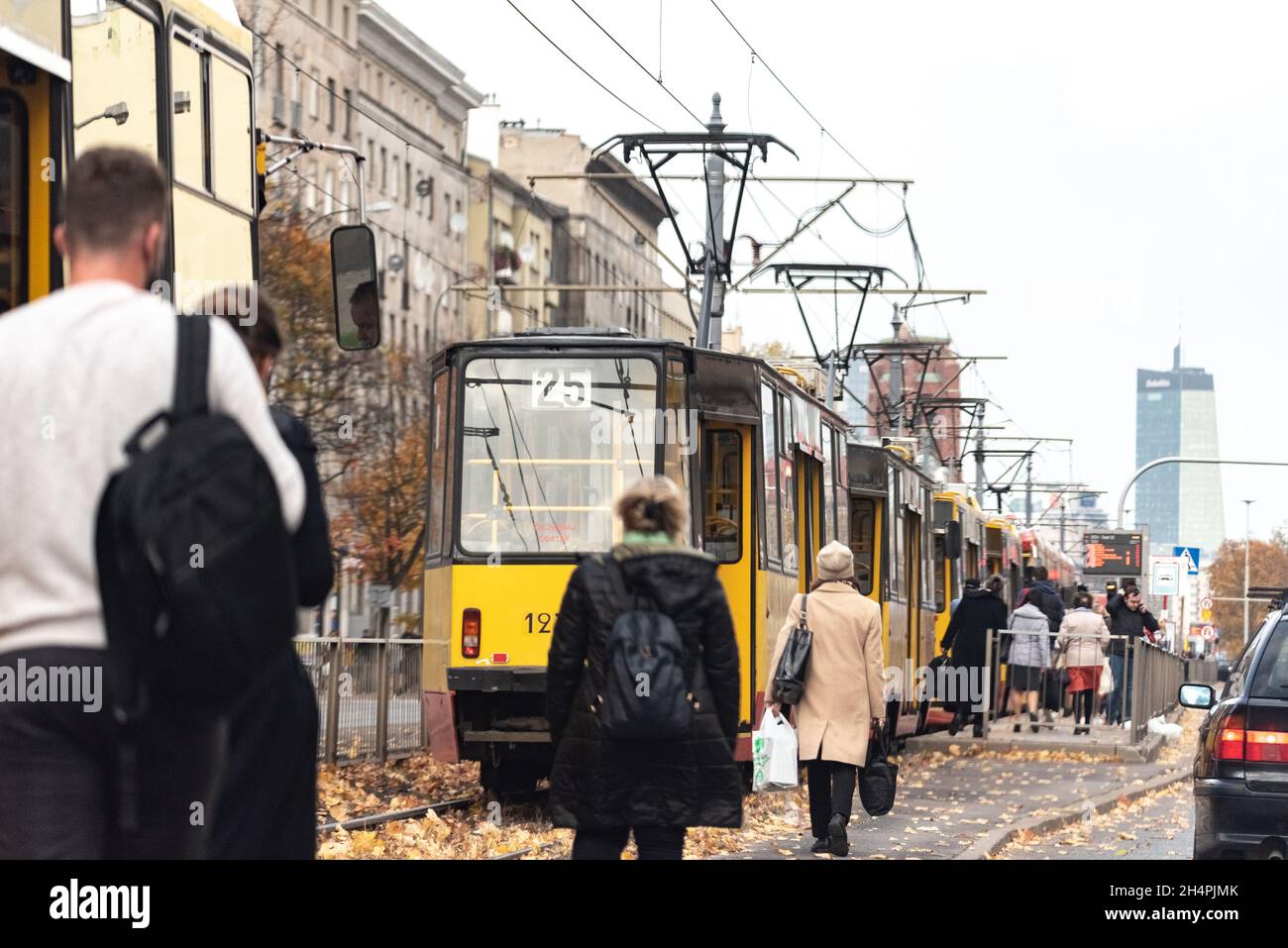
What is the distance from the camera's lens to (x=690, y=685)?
7.75 metres

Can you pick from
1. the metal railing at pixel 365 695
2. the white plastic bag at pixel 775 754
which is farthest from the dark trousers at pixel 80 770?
the metal railing at pixel 365 695

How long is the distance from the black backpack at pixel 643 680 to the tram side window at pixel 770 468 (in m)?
9.94

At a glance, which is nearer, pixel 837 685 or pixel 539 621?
pixel 837 685

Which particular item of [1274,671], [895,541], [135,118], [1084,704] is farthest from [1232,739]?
[1084,704]

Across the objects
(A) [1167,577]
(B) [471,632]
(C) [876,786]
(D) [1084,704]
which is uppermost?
(B) [471,632]

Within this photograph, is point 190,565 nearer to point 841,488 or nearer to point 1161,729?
point 841,488

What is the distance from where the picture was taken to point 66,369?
4363 mm

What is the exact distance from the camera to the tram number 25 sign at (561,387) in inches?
650

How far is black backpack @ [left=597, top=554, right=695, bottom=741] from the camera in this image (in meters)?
7.59

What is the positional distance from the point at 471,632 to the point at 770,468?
9.80 ft

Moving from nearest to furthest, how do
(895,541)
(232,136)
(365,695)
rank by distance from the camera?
1. (232,136)
2. (365,695)
3. (895,541)

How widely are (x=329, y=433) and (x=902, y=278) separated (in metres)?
15.0

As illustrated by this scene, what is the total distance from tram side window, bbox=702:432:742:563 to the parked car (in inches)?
270
